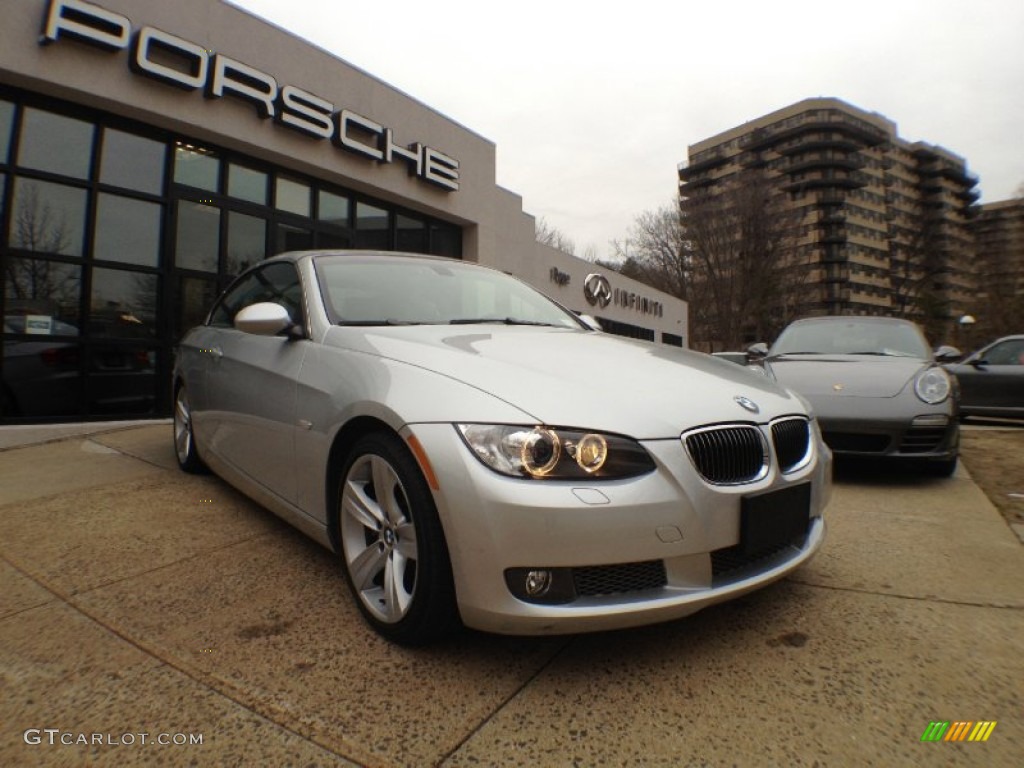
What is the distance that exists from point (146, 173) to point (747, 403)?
7.96 m

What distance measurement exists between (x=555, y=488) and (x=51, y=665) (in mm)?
1544

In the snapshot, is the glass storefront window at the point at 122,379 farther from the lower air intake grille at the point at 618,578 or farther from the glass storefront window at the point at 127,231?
the lower air intake grille at the point at 618,578

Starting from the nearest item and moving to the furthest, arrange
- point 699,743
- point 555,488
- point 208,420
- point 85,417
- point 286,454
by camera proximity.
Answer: point 699,743
point 555,488
point 286,454
point 208,420
point 85,417

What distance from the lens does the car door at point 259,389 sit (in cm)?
231

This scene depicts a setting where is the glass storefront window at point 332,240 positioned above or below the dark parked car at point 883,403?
above

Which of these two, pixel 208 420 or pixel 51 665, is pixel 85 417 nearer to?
pixel 208 420

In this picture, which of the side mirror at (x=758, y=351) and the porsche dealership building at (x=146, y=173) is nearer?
the side mirror at (x=758, y=351)

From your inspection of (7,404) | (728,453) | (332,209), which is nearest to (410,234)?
(332,209)

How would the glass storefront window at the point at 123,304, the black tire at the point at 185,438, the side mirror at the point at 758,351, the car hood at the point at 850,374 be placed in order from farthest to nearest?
1. the glass storefront window at the point at 123,304
2. the side mirror at the point at 758,351
3. the car hood at the point at 850,374
4. the black tire at the point at 185,438

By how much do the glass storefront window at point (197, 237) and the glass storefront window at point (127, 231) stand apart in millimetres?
263

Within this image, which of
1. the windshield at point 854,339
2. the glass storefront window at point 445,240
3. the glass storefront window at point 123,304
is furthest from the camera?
the glass storefront window at point 445,240

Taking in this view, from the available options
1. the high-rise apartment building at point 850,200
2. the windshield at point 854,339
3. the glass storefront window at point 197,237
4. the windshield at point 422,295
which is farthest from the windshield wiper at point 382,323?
the high-rise apartment building at point 850,200

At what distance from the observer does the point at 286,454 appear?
228cm

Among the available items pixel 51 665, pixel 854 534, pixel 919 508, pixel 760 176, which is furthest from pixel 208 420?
pixel 760 176
